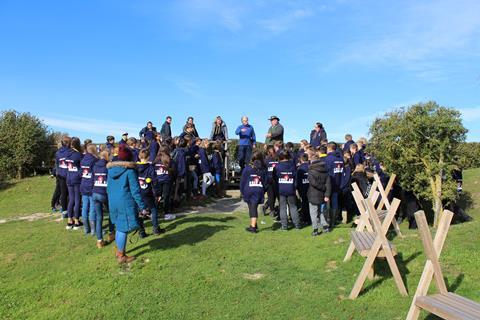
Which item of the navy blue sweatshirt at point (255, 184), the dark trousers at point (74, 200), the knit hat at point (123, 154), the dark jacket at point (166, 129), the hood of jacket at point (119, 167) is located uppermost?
the dark jacket at point (166, 129)

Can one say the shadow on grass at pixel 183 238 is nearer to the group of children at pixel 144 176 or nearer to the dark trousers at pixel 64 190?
the group of children at pixel 144 176

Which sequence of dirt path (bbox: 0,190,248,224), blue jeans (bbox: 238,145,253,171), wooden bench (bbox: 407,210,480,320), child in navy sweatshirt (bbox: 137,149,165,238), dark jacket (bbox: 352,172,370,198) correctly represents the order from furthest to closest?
blue jeans (bbox: 238,145,253,171) < dirt path (bbox: 0,190,248,224) < dark jacket (bbox: 352,172,370,198) < child in navy sweatshirt (bbox: 137,149,165,238) < wooden bench (bbox: 407,210,480,320)

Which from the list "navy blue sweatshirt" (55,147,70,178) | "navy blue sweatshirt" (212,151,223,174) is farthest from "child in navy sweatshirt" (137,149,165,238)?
"navy blue sweatshirt" (212,151,223,174)

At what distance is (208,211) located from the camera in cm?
1309

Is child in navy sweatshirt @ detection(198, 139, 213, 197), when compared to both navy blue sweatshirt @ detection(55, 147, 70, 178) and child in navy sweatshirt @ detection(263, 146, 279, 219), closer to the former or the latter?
child in navy sweatshirt @ detection(263, 146, 279, 219)

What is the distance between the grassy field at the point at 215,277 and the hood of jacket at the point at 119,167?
5.45ft

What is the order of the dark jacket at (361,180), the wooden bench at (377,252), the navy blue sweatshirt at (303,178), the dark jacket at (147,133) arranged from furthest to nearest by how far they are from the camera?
the dark jacket at (147,133)
the dark jacket at (361,180)
the navy blue sweatshirt at (303,178)
the wooden bench at (377,252)

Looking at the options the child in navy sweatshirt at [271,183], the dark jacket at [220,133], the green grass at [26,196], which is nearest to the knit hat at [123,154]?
the child in navy sweatshirt at [271,183]

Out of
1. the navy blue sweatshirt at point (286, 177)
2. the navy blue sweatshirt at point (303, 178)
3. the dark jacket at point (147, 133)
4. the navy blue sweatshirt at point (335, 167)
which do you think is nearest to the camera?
the navy blue sweatshirt at point (286, 177)

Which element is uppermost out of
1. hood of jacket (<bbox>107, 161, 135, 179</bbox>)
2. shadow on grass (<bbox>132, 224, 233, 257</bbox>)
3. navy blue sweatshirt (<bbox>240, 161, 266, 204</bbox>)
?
hood of jacket (<bbox>107, 161, 135, 179</bbox>)

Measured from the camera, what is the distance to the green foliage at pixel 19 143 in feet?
68.9

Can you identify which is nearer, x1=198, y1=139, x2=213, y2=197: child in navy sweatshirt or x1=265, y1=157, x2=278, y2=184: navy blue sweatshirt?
x1=265, y1=157, x2=278, y2=184: navy blue sweatshirt

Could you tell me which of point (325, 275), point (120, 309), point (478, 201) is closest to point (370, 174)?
point (478, 201)

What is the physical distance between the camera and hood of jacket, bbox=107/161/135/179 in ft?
25.0
